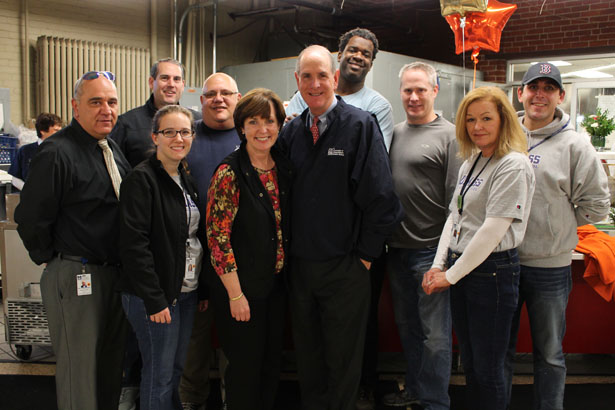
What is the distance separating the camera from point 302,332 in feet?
7.26

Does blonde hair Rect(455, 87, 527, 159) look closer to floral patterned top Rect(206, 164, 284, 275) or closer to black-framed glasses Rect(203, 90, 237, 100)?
floral patterned top Rect(206, 164, 284, 275)

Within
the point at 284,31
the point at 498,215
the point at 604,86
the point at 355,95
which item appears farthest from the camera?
the point at 284,31

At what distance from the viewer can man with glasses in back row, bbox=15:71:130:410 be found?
79.3 inches

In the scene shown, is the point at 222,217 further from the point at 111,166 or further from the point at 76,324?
the point at 76,324

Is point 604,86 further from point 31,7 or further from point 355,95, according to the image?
point 31,7

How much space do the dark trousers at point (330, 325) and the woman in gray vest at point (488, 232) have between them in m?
0.36

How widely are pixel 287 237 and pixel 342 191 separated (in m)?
0.29

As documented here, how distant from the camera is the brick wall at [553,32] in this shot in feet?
24.4

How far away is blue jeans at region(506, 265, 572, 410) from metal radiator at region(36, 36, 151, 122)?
610cm

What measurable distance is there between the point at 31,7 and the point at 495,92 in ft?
21.1

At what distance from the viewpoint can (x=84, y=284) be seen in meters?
2.07

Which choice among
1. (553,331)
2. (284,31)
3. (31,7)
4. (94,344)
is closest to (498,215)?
(553,331)

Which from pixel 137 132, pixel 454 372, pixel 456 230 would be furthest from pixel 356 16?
pixel 456 230

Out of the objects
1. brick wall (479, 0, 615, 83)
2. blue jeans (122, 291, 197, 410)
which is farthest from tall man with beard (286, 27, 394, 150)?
brick wall (479, 0, 615, 83)
